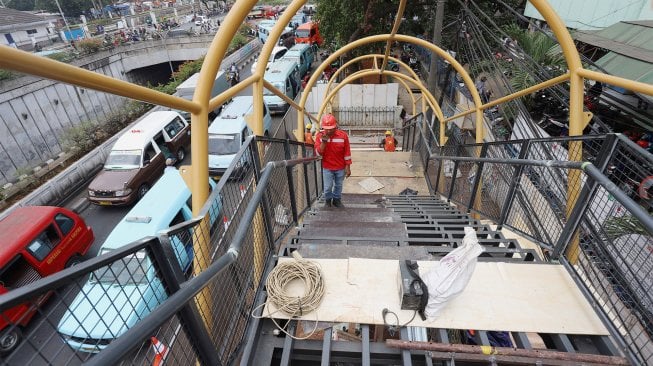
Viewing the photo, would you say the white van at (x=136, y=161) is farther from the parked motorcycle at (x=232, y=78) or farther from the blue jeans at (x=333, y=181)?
the parked motorcycle at (x=232, y=78)

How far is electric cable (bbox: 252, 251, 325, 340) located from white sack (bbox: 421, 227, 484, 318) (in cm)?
80

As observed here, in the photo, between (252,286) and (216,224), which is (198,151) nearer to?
(216,224)

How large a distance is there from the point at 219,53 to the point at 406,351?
7.17 feet

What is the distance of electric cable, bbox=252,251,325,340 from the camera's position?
7.36 ft

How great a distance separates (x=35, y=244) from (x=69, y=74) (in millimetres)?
6935

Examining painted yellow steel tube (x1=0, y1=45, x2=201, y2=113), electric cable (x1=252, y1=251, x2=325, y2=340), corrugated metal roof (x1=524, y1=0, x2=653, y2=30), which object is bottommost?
electric cable (x1=252, y1=251, x2=325, y2=340)

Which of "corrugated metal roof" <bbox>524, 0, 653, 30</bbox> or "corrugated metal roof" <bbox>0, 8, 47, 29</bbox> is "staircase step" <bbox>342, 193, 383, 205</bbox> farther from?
"corrugated metal roof" <bbox>0, 8, 47, 29</bbox>

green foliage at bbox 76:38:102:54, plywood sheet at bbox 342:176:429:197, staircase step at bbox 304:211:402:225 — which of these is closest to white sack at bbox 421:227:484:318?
staircase step at bbox 304:211:402:225

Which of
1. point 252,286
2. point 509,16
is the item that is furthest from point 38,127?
point 509,16

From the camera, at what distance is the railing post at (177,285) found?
1435 mm

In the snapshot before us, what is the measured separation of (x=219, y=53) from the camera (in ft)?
6.48

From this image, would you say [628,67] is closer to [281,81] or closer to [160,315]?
[160,315]

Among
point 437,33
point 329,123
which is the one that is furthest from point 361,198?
point 437,33

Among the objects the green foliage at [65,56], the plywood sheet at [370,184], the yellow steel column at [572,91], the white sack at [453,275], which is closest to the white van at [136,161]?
the plywood sheet at [370,184]
